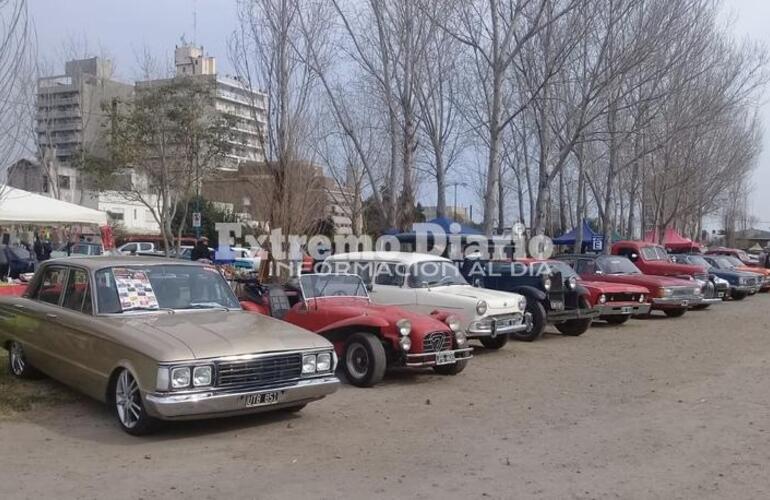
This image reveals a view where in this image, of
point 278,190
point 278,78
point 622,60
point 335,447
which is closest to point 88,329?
point 335,447

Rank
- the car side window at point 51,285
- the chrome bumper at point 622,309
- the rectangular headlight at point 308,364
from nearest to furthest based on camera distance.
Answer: the rectangular headlight at point 308,364
the car side window at point 51,285
the chrome bumper at point 622,309

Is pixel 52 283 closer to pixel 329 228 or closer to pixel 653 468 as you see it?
pixel 653 468

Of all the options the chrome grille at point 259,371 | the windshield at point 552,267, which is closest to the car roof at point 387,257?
the windshield at point 552,267

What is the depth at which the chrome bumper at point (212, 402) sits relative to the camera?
5812mm

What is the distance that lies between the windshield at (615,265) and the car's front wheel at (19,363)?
12.6 meters

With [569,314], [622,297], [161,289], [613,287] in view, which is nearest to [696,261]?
[622,297]

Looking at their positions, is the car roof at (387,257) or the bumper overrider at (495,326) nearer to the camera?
the bumper overrider at (495,326)

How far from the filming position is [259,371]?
6.25 m

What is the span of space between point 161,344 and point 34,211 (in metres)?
13.0

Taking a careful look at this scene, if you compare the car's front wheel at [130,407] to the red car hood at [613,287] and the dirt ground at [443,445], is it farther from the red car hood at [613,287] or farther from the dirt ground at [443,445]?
the red car hood at [613,287]

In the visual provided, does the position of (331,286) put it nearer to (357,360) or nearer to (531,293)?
(357,360)

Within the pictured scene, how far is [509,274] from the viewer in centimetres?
1409

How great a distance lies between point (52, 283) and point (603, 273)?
12526 mm

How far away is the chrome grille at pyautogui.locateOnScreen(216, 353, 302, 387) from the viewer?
19.9ft
